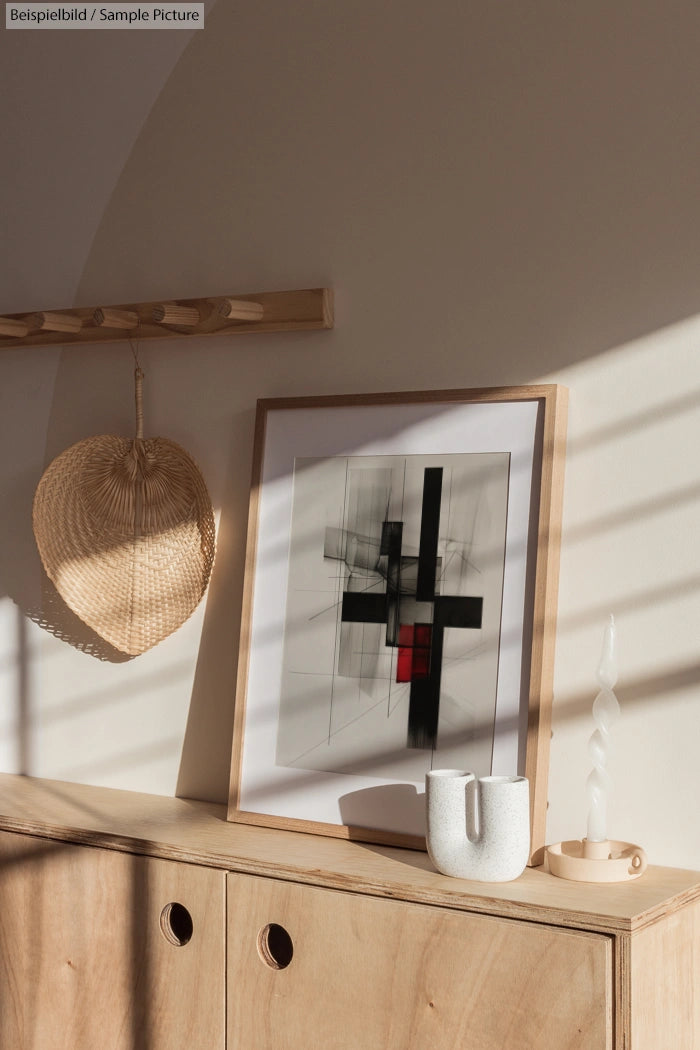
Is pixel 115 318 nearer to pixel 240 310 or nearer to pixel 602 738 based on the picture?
pixel 240 310

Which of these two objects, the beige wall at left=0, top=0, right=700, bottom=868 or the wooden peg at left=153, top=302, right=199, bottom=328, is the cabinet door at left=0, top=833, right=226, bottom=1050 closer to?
the beige wall at left=0, top=0, right=700, bottom=868

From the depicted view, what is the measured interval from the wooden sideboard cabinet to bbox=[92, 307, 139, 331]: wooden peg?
892 mm

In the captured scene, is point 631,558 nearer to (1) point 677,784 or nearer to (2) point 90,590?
(1) point 677,784

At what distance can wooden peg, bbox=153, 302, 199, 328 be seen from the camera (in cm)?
198

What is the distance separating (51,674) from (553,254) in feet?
4.21

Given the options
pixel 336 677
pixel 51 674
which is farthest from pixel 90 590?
pixel 336 677

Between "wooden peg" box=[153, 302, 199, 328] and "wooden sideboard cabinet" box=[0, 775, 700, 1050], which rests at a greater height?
"wooden peg" box=[153, 302, 199, 328]

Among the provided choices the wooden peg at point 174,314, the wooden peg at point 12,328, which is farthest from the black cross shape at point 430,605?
the wooden peg at point 12,328

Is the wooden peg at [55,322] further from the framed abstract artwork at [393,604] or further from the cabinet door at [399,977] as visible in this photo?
the cabinet door at [399,977]

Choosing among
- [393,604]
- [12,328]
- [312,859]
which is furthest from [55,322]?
[312,859]

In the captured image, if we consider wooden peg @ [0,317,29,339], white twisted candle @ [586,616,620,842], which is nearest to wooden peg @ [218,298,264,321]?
wooden peg @ [0,317,29,339]

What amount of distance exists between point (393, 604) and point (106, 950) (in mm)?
717

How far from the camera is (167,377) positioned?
85.0 inches

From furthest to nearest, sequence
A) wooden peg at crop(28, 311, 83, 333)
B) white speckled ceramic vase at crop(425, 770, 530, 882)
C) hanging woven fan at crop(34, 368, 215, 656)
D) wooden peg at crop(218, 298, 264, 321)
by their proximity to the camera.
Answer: wooden peg at crop(28, 311, 83, 333), hanging woven fan at crop(34, 368, 215, 656), wooden peg at crop(218, 298, 264, 321), white speckled ceramic vase at crop(425, 770, 530, 882)
